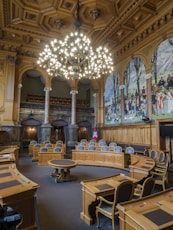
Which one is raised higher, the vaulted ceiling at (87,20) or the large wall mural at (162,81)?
the vaulted ceiling at (87,20)

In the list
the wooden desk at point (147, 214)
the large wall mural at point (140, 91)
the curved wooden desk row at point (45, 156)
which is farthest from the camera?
the large wall mural at point (140, 91)

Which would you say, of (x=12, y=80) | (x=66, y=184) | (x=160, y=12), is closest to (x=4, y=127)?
(x=12, y=80)

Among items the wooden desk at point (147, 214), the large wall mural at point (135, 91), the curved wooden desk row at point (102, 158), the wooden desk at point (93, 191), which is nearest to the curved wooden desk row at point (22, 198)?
the wooden desk at point (93, 191)

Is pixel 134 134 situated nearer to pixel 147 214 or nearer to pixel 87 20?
pixel 87 20

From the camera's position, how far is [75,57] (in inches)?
248

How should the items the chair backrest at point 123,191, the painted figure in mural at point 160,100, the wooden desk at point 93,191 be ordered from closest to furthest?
the chair backrest at point 123,191
the wooden desk at point 93,191
the painted figure in mural at point 160,100

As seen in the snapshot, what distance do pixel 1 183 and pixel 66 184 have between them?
3016 mm

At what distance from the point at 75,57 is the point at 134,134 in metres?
6.79

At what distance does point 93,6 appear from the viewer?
8.73 metres

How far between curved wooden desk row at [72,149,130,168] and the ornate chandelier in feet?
13.6

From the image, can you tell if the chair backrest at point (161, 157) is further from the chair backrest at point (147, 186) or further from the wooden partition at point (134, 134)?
the chair backrest at point (147, 186)

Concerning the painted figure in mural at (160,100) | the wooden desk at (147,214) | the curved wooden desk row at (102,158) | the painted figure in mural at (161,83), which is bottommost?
the curved wooden desk row at (102,158)

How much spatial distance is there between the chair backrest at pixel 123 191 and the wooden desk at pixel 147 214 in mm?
381

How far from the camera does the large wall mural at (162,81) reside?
859 centimetres
